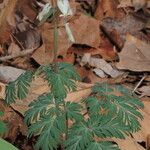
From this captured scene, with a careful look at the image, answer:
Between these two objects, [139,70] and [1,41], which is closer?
[139,70]

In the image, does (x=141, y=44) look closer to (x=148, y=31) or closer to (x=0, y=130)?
(x=148, y=31)

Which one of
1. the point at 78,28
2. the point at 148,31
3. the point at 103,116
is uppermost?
the point at 103,116

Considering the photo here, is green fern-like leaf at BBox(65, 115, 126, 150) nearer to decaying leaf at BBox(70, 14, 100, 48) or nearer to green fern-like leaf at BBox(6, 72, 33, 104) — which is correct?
green fern-like leaf at BBox(6, 72, 33, 104)

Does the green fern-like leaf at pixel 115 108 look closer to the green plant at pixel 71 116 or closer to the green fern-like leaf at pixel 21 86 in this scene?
the green plant at pixel 71 116

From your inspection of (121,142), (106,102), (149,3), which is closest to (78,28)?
(149,3)

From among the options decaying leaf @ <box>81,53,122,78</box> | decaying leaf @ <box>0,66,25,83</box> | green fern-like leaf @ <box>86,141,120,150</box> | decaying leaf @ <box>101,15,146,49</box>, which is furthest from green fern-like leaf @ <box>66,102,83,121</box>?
decaying leaf @ <box>101,15,146,49</box>

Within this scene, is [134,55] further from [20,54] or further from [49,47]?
[20,54]

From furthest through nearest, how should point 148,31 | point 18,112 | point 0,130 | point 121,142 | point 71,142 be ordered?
point 148,31 < point 18,112 < point 121,142 < point 0,130 < point 71,142

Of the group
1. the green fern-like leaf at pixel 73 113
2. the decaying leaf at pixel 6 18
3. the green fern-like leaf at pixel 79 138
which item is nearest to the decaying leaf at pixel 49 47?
the decaying leaf at pixel 6 18

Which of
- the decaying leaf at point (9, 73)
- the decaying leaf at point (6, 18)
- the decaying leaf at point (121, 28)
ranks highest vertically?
the decaying leaf at point (6, 18)
